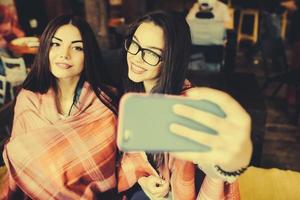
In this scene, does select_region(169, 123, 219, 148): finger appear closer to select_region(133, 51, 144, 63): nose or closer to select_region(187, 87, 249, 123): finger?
select_region(187, 87, 249, 123): finger

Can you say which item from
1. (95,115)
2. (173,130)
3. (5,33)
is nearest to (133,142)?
(173,130)

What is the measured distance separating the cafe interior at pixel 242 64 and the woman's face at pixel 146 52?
16 centimetres

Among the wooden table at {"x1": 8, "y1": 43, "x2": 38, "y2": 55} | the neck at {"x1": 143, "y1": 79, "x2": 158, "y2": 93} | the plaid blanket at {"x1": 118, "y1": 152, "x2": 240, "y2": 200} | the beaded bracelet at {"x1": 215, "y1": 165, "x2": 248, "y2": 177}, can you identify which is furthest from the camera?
the wooden table at {"x1": 8, "y1": 43, "x2": 38, "y2": 55}

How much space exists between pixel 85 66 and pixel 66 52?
12 cm

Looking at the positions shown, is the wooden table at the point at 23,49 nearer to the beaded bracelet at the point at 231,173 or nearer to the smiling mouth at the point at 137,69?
the smiling mouth at the point at 137,69

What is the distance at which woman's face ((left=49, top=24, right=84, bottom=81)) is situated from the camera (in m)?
1.46

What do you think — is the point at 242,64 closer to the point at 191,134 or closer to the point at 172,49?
the point at 172,49

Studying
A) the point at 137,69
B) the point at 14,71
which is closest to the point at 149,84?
the point at 137,69

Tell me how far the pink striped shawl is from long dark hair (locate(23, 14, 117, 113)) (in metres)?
0.06

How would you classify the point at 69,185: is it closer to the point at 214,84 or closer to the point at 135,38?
the point at 135,38

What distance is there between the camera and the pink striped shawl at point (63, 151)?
4.87ft

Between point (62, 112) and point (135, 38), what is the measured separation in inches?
22.0

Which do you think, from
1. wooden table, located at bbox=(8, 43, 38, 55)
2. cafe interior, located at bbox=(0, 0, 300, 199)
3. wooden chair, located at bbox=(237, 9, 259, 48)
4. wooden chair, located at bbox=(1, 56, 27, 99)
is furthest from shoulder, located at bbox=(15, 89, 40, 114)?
wooden chair, located at bbox=(237, 9, 259, 48)

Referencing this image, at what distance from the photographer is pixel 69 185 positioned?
1.51m
